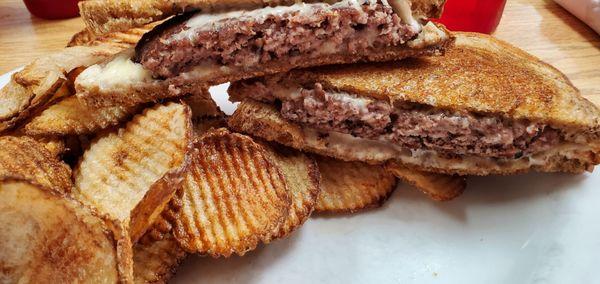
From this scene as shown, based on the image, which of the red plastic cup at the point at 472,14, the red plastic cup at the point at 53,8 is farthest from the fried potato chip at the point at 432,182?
the red plastic cup at the point at 53,8

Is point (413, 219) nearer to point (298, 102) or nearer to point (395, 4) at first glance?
point (298, 102)

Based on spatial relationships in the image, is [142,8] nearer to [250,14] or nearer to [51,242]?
[250,14]

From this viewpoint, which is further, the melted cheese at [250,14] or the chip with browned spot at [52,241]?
the melted cheese at [250,14]

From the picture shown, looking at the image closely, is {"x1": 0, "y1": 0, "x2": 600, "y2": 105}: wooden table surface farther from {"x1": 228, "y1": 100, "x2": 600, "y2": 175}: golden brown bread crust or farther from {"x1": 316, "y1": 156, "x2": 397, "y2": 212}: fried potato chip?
{"x1": 316, "y1": 156, "x2": 397, "y2": 212}: fried potato chip

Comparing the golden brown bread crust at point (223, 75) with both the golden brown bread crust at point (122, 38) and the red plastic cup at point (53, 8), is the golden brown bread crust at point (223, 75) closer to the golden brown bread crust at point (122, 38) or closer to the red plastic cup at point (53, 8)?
the golden brown bread crust at point (122, 38)

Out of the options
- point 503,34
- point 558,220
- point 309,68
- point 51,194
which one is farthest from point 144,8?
point 503,34

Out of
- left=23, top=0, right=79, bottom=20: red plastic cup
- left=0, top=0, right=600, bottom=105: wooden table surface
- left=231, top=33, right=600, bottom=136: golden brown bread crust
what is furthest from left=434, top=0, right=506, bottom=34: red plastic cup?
left=23, top=0, right=79, bottom=20: red plastic cup
